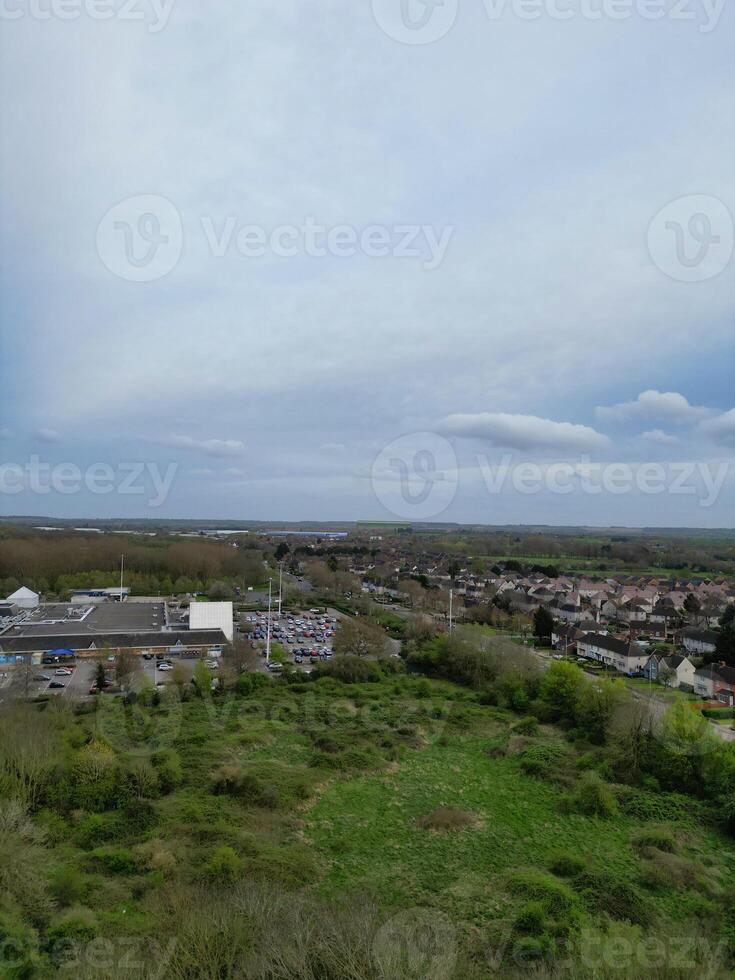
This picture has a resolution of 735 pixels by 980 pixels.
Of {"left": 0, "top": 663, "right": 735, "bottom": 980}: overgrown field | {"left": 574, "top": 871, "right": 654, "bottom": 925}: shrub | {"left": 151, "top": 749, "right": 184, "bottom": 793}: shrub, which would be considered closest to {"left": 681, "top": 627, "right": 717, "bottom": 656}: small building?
{"left": 0, "top": 663, "right": 735, "bottom": 980}: overgrown field

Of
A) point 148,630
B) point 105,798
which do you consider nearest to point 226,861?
point 105,798

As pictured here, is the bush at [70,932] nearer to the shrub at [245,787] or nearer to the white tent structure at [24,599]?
the shrub at [245,787]

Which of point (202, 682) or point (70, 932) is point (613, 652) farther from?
point (70, 932)

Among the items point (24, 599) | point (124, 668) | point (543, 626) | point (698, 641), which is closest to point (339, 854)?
point (124, 668)

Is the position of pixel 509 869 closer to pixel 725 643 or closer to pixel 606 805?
pixel 606 805

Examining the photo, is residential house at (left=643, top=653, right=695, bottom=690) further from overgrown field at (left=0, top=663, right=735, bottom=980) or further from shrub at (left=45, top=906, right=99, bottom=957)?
shrub at (left=45, top=906, right=99, bottom=957)
